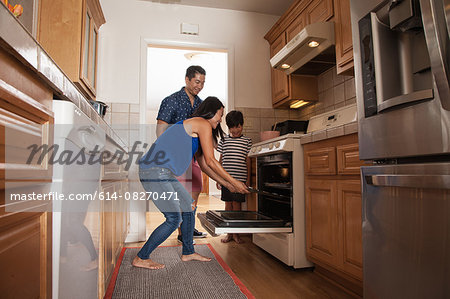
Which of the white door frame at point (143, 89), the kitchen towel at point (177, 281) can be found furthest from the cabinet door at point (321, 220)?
the white door frame at point (143, 89)

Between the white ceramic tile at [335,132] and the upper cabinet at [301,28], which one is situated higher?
the upper cabinet at [301,28]

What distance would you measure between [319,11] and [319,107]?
91 cm

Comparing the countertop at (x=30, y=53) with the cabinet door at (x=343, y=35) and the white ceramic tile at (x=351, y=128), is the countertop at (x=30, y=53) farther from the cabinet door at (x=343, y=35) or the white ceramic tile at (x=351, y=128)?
the cabinet door at (x=343, y=35)

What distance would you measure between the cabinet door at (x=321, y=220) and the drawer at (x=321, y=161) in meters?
0.06

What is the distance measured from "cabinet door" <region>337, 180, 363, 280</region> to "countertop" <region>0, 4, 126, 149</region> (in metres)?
1.33

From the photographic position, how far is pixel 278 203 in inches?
96.0

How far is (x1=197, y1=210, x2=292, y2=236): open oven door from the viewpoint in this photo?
1.84 m

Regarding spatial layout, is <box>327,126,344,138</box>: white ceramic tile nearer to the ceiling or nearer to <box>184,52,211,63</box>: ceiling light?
the ceiling

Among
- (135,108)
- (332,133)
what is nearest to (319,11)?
(332,133)

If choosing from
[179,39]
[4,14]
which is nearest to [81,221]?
[4,14]

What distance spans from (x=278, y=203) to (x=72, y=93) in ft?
6.11

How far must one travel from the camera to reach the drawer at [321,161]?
1.71 m

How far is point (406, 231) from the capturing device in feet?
3.20

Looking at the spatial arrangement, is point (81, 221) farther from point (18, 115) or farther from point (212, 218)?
point (212, 218)
